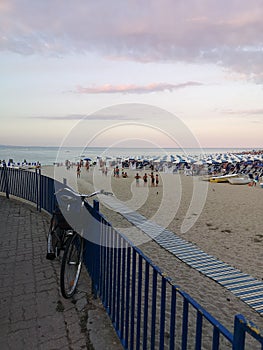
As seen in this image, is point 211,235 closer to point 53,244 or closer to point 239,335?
point 53,244

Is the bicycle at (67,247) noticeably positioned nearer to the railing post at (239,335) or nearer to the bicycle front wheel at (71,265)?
the bicycle front wheel at (71,265)

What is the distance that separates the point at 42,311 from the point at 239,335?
276cm

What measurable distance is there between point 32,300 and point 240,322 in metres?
3.08

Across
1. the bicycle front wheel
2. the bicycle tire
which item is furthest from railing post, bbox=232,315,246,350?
the bicycle tire

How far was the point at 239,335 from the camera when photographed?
1349mm

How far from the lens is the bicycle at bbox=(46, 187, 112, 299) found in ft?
11.9

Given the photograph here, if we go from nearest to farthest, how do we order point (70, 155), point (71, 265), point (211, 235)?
point (71, 265), point (211, 235), point (70, 155)

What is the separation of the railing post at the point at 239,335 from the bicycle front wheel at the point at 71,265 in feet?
8.30

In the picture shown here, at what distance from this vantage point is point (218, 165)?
133 ft

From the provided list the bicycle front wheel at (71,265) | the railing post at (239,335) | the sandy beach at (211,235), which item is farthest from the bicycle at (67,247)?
the railing post at (239,335)

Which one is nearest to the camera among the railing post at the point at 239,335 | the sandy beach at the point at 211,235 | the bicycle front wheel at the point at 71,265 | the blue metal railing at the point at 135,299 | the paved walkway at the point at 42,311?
the railing post at the point at 239,335

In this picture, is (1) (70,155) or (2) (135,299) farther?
(1) (70,155)

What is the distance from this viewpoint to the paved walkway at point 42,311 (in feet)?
9.67

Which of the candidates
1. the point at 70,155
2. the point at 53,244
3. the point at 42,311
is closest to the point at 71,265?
the point at 42,311
